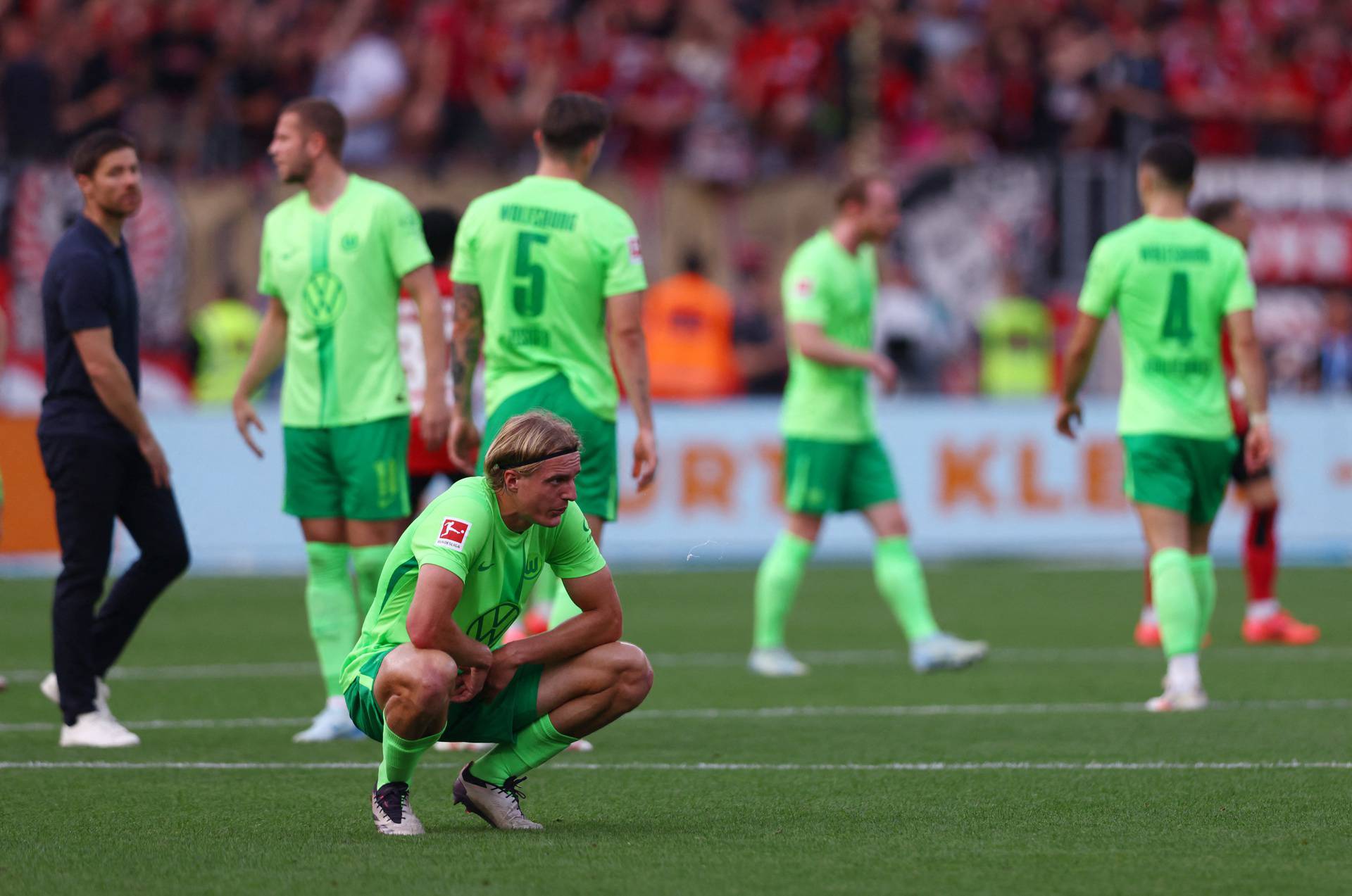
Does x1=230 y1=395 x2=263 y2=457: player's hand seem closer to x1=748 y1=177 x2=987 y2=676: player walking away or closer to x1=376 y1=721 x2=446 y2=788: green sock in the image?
x1=376 y1=721 x2=446 y2=788: green sock

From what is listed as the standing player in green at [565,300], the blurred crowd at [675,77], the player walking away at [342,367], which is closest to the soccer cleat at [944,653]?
the standing player in green at [565,300]

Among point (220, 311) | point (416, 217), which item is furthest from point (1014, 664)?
point (220, 311)

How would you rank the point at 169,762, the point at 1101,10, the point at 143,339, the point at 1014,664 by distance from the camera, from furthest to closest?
the point at 1101,10 < the point at 143,339 < the point at 1014,664 < the point at 169,762

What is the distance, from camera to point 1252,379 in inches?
332

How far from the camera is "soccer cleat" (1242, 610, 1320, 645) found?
11.1 metres

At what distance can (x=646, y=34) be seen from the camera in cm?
2036

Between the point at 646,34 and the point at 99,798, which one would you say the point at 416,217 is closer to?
the point at 99,798

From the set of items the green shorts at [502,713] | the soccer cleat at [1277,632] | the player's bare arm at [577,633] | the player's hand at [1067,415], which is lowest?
the soccer cleat at [1277,632]

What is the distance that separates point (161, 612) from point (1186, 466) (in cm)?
709

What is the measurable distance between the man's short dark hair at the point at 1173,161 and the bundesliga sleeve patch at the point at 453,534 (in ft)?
13.7

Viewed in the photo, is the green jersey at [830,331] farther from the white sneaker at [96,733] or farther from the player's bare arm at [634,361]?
the white sneaker at [96,733]

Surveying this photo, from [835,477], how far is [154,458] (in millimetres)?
3571

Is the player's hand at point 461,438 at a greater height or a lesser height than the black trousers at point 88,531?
greater

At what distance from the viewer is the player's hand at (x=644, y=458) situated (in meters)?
7.24
